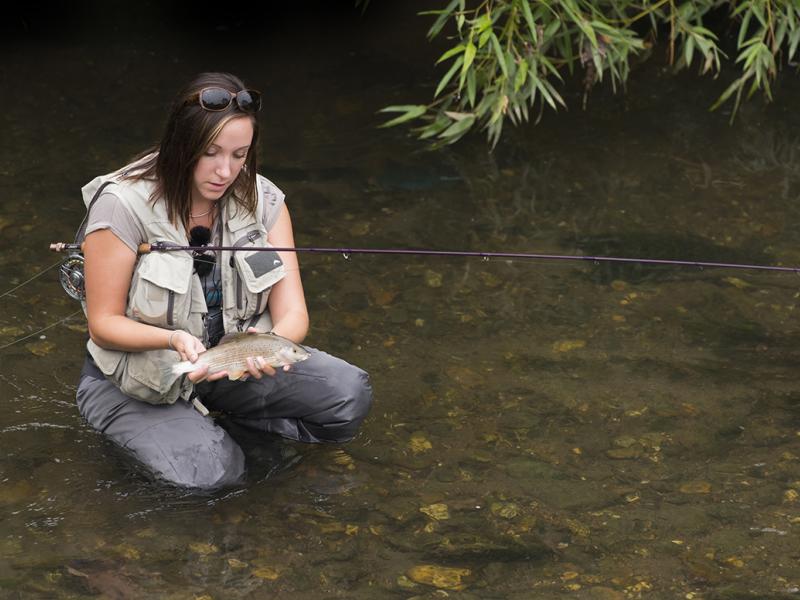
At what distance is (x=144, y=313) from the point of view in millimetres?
3582

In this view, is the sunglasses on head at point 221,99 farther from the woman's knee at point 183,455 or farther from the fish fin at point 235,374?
the woman's knee at point 183,455

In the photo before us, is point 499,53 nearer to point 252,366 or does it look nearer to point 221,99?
point 221,99

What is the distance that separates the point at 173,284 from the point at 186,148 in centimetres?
41

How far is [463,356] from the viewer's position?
4.97 m

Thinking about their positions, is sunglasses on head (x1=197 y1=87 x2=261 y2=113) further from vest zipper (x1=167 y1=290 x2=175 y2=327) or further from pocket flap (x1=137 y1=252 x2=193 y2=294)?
vest zipper (x1=167 y1=290 x2=175 y2=327)

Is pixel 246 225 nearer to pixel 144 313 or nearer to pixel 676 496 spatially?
pixel 144 313

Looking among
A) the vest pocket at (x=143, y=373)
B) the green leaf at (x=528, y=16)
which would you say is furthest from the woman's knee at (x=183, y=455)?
the green leaf at (x=528, y=16)

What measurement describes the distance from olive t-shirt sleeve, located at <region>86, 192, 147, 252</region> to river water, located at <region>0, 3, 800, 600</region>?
877 millimetres

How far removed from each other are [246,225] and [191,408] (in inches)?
25.2

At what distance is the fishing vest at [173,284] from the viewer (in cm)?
355

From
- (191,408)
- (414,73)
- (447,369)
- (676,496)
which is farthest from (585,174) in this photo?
(191,408)

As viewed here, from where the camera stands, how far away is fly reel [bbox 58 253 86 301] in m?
3.75

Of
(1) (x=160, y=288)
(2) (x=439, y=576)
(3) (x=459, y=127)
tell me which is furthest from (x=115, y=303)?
(3) (x=459, y=127)

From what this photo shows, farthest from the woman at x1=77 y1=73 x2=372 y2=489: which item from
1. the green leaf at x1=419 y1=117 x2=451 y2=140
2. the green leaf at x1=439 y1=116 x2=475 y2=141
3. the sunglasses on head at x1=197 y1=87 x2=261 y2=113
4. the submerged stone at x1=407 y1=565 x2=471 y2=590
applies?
the green leaf at x1=419 y1=117 x2=451 y2=140
